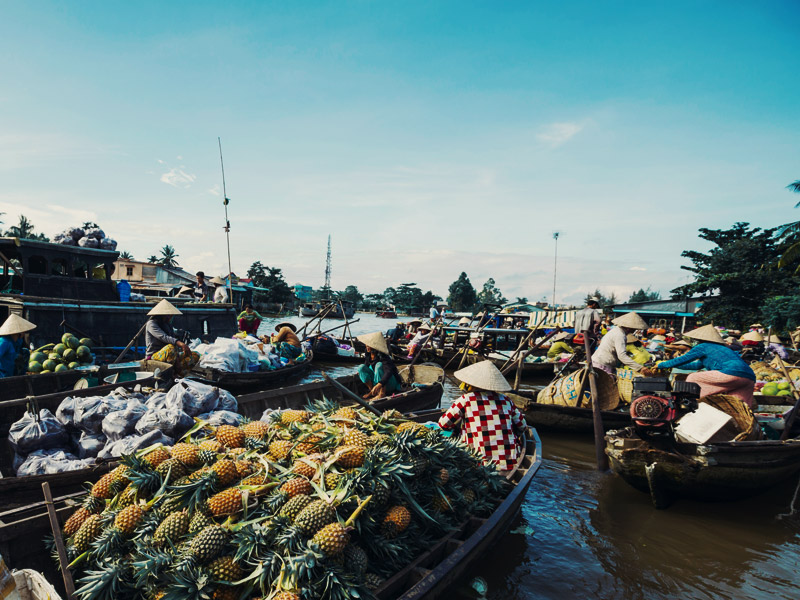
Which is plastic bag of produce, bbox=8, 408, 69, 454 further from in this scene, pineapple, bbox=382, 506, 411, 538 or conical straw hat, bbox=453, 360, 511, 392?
conical straw hat, bbox=453, 360, 511, 392

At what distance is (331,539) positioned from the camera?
2.39m

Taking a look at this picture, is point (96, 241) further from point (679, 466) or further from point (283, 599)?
point (679, 466)

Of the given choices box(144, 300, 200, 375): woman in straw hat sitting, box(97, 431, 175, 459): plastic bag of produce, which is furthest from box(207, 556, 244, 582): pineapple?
box(144, 300, 200, 375): woman in straw hat sitting

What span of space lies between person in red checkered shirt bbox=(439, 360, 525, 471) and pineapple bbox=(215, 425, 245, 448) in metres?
2.07

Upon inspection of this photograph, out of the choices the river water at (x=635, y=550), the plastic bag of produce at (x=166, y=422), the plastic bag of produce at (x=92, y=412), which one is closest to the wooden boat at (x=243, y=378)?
the plastic bag of produce at (x=92, y=412)

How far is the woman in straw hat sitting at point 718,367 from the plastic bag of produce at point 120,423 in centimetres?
679

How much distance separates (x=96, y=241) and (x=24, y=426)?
8.90 metres

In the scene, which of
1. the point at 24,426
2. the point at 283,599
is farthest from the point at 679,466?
the point at 24,426

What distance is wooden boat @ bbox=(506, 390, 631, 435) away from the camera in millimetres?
8445

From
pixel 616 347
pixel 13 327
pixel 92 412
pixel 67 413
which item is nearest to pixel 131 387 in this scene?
pixel 67 413

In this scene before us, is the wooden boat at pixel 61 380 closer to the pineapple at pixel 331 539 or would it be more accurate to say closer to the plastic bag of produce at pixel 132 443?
the plastic bag of produce at pixel 132 443

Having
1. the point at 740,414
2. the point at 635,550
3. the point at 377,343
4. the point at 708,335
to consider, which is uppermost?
the point at 708,335

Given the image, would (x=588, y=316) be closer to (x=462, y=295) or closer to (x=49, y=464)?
(x=49, y=464)

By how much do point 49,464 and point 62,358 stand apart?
4.60 m
